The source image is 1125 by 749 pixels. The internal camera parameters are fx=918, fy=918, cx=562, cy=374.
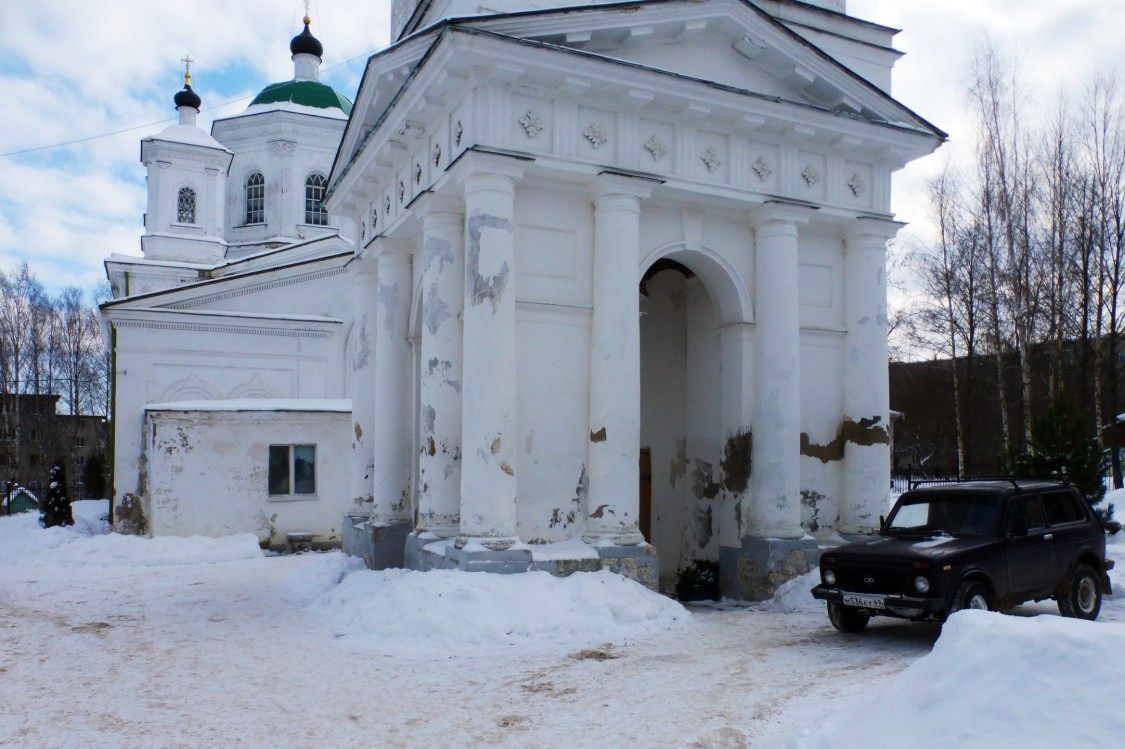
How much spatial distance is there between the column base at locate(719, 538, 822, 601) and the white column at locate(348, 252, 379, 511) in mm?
6176

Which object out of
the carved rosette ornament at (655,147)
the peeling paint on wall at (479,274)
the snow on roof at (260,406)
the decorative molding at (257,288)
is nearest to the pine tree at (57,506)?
the snow on roof at (260,406)

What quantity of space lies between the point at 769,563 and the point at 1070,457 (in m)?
5.56

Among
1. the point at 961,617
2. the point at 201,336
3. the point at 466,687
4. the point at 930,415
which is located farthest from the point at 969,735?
the point at 930,415

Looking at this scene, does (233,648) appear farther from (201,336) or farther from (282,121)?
(282,121)

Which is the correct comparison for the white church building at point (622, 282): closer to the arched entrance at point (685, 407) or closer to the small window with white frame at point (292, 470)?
the arched entrance at point (685, 407)

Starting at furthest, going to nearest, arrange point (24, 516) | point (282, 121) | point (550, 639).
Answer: point (282, 121)
point (24, 516)
point (550, 639)

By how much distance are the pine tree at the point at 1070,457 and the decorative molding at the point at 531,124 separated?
919 centimetres

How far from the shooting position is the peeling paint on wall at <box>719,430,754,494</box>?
1267 centimetres

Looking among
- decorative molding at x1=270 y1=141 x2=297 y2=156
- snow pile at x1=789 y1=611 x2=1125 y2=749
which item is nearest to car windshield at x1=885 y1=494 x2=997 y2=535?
snow pile at x1=789 y1=611 x2=1125 y2=749

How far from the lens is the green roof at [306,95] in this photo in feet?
117

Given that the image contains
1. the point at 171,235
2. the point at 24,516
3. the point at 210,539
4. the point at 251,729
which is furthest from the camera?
the point at 171,235

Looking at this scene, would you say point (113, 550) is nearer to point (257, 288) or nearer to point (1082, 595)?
point (257, 288)

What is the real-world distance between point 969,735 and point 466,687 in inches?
156

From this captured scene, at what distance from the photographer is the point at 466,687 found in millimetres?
7312
